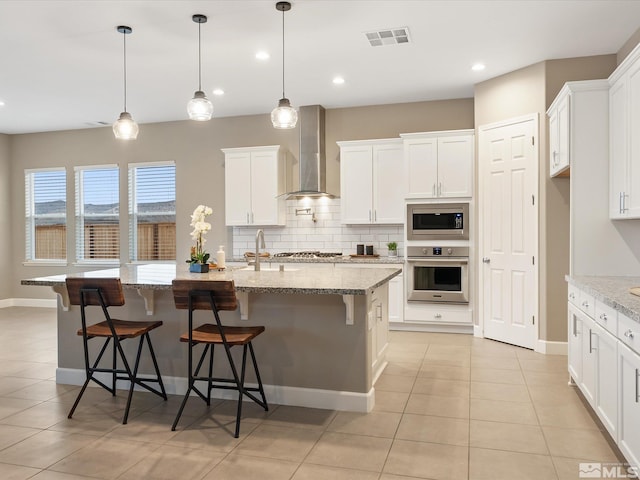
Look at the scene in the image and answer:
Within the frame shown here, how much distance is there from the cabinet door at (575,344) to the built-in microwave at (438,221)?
2291mm

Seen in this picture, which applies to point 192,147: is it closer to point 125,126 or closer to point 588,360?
point 125,126

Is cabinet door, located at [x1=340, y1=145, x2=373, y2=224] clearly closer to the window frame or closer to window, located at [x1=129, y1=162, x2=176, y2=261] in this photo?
window, located at [x1=129, y1=162, x2=176, y2=261]

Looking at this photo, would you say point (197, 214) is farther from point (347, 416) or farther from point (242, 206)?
point (242, 206)

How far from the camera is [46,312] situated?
7715 millimetres

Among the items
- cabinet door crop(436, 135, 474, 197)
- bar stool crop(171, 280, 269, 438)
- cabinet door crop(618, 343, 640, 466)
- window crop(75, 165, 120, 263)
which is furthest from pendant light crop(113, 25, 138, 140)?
window crop(75, 165, 120, 263)

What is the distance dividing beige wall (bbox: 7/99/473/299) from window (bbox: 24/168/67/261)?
130mm

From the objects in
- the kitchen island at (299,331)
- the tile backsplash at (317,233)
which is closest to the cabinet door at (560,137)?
the kitchen island at (299,331)

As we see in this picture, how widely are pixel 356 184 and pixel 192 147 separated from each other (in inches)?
108

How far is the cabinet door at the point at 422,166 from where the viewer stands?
6.02 metres

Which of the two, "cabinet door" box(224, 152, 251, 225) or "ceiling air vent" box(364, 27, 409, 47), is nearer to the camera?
"ceiling air vent" box(364, 27, 409, 47)

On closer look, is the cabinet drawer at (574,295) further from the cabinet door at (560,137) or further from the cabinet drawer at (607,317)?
the cabinet door at (560,137)

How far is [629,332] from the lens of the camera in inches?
92.4

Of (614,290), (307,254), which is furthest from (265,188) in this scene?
(614,290)

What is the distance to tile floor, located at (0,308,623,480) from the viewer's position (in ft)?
8.46
